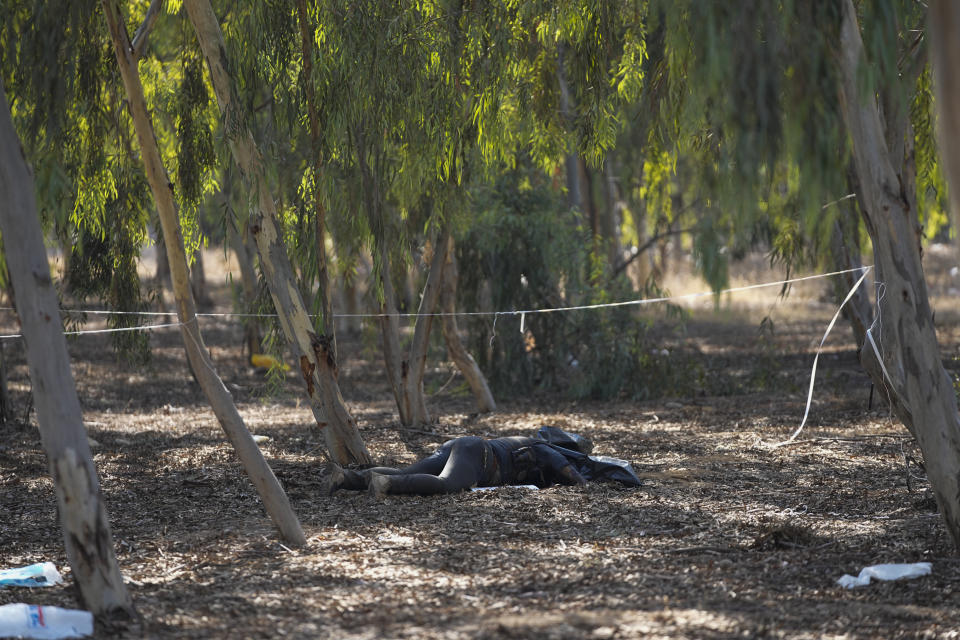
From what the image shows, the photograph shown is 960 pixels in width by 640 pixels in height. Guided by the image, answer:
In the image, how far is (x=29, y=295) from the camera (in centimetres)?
342

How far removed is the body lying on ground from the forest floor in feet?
0.39

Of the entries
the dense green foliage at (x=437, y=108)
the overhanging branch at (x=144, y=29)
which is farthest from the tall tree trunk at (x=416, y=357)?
the overhanging branch at (x=144, y=29)

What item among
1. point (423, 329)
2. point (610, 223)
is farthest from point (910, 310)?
point (610, 223)

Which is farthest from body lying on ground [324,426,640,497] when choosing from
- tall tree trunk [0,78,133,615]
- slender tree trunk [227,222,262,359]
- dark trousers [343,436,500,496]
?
slender tree trunk [227,222,262,359]

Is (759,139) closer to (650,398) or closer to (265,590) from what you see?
(265,590)

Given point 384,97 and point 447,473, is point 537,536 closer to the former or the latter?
point 447,473

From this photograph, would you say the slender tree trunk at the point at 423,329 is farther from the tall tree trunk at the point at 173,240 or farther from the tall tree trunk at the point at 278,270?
the tall tree trunk at the point at 173,240

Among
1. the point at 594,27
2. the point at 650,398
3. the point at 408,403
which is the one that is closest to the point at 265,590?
the point at 594,27

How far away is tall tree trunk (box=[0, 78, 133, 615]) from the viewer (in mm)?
3406

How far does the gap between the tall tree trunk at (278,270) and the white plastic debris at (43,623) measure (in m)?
3.11

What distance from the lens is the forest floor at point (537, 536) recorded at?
354cm

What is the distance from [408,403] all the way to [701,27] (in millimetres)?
5855

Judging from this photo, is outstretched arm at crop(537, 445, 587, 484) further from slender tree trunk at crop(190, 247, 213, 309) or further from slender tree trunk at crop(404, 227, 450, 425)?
slender tree trunk at crop(190, 247, 213, 309)

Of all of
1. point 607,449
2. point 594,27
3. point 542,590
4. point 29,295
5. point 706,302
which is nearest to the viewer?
point 29,295
